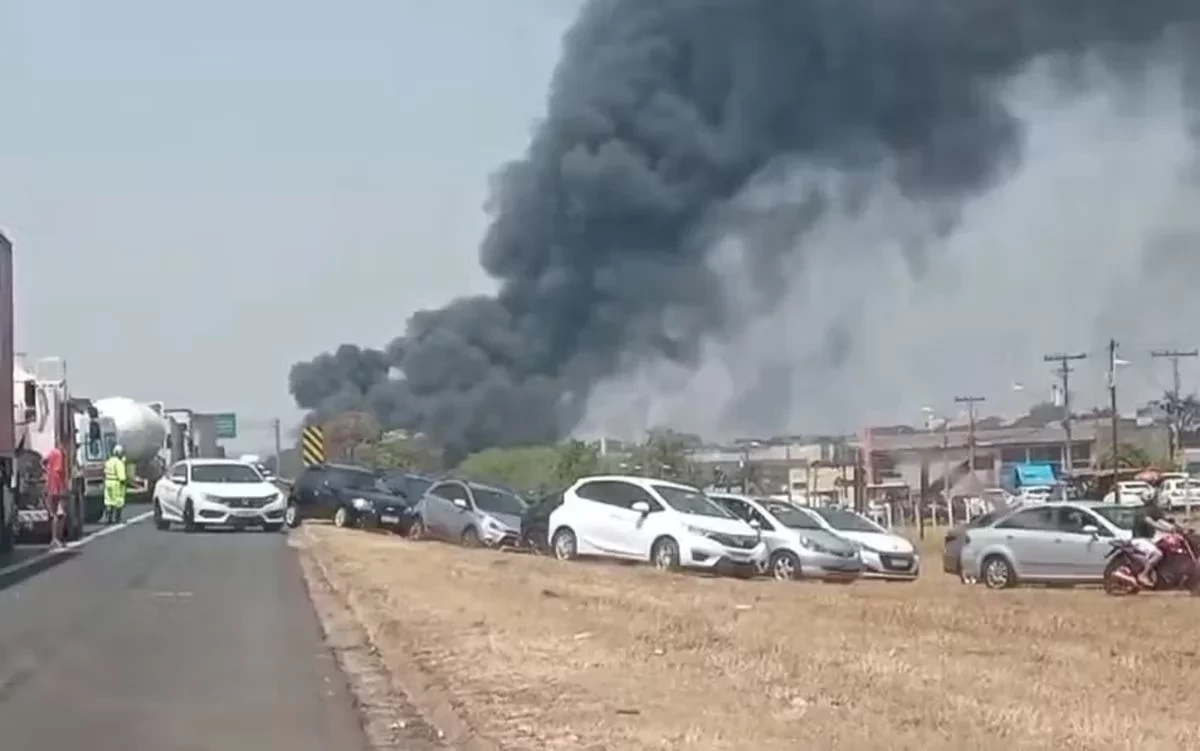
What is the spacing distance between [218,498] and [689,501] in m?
12.8

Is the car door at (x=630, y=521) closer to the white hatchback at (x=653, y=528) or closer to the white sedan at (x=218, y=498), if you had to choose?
the white hatchback at (x=653, y=528)

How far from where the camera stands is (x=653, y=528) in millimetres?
29609

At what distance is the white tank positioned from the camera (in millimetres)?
54969

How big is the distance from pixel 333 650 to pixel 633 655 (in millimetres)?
2886

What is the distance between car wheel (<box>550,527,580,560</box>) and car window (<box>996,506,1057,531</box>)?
21.2 ft

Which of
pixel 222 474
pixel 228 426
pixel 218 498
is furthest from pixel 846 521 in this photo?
pixel 228 426

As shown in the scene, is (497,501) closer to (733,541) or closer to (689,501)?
(689,501)

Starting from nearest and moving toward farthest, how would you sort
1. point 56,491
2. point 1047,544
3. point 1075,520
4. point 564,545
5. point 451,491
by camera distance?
point 1047,544, point 1075,520, point 564,545, point 56,491, point 451,491

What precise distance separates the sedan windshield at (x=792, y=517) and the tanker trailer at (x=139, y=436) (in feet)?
84.6

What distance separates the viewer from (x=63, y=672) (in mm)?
14664

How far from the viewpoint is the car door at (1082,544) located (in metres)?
29.0

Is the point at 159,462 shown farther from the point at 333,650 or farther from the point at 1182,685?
the point at 1182,685

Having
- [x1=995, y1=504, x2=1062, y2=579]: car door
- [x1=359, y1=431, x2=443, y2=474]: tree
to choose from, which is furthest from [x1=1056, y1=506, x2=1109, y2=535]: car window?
[x1=359, y1=431, x2=443, y2=474]: tree

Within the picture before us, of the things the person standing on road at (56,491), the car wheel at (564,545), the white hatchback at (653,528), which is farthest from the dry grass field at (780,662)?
the person standing on road at (56,491)
